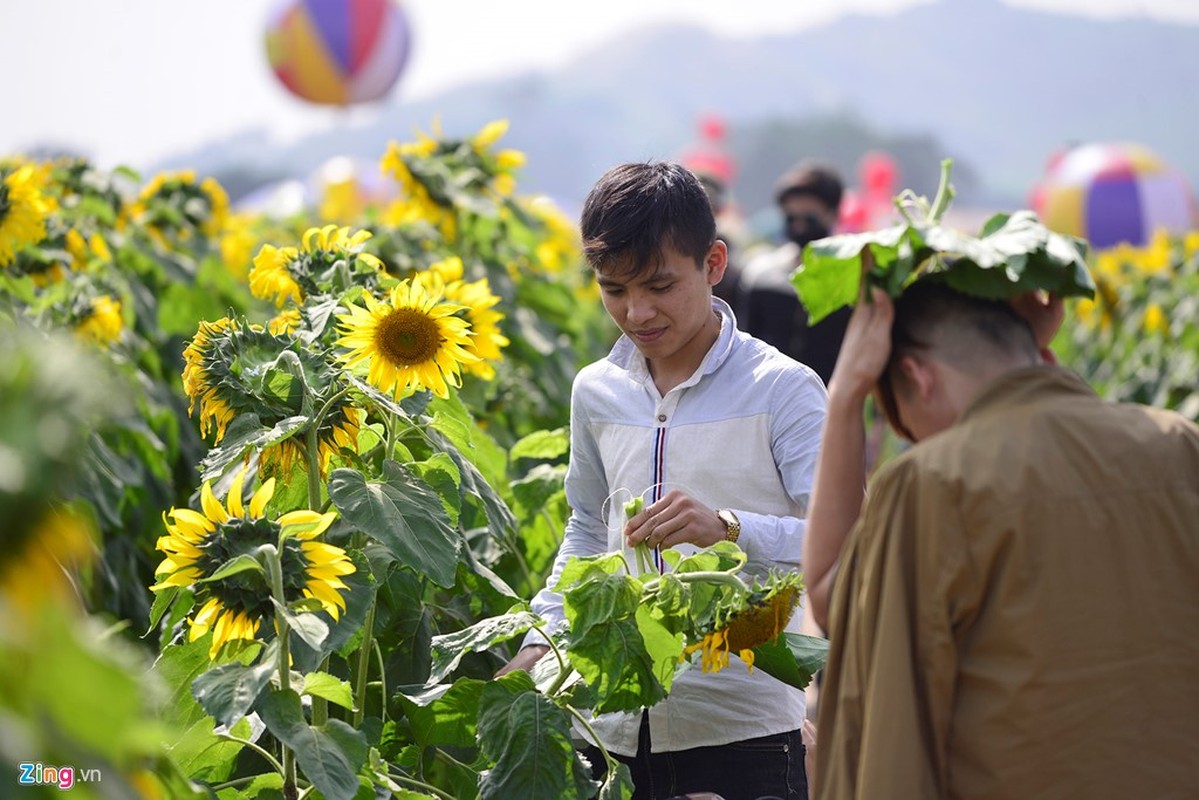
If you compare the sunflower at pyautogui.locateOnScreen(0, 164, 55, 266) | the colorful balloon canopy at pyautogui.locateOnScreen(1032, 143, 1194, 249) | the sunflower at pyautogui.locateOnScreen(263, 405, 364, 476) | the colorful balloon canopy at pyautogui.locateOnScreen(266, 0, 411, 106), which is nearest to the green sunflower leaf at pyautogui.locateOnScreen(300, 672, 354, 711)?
the sunflower at pyautogui.locateOnScreen(263, 405, 364, 476)

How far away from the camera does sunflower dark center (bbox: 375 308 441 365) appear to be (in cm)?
241

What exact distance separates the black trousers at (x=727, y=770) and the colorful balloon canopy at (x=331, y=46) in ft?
76.1

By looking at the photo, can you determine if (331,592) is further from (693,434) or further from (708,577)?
(693,434)

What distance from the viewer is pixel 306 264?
9.34 ft

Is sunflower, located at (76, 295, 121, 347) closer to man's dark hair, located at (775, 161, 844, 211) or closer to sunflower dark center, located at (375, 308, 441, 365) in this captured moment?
sunflower dark center, located at (375, 308, 441, 365)

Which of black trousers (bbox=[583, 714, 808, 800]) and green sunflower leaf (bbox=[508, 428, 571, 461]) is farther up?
green sunflower leaf (bbox=[508, 428, 571, 461])

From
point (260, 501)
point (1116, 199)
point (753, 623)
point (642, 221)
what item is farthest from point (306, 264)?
point (1116, 199)

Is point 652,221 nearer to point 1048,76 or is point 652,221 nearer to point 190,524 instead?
point 190,524

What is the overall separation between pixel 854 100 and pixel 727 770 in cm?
11857

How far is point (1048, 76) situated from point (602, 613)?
11407 centimetres

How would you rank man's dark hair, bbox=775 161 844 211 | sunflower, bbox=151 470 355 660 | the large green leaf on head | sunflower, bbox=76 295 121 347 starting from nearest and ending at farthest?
1. the large green leaf on head
2. sunflower, bbox=151 470 355 660
3. sunflower, bbox=76 295 121 347
4. man's dark hair, bbox=775 161 844 211

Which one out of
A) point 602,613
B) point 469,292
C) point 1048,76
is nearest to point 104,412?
point 602,613

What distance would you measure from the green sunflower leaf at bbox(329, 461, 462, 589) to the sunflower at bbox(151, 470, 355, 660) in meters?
0.16

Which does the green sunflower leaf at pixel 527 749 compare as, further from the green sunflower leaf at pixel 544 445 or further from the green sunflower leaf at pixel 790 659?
the green sunflower leaf at pixel 544 445
